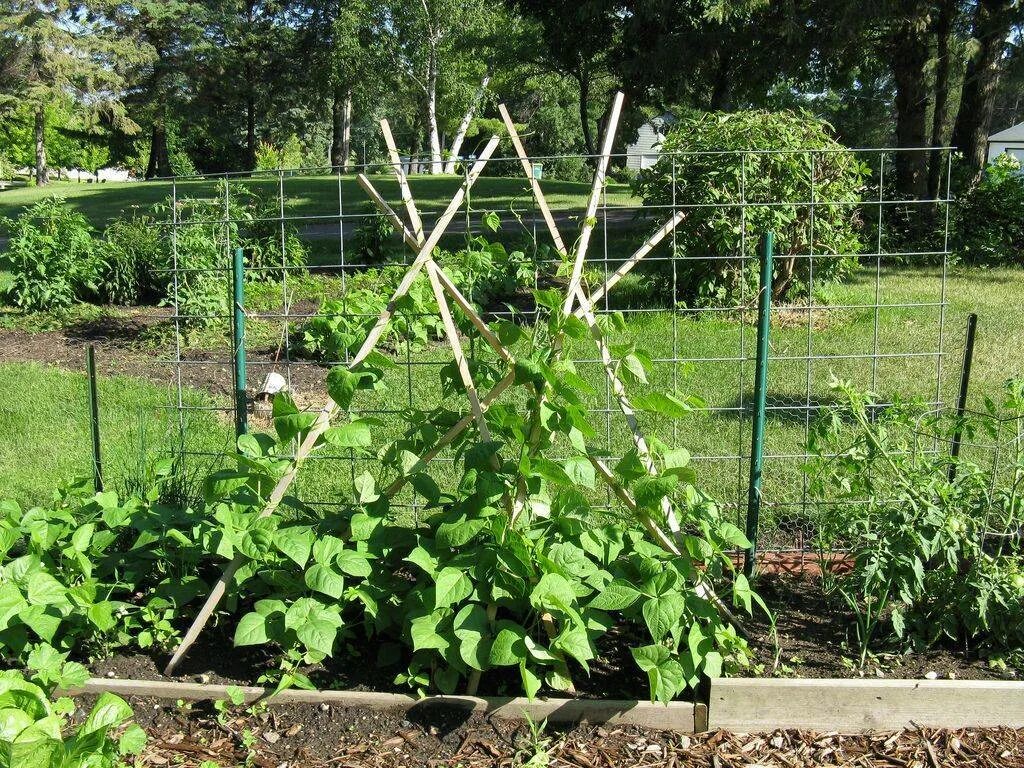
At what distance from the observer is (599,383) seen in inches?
250

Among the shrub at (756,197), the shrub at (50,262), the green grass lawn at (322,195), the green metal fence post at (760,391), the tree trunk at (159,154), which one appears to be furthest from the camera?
the tree trunk at (159,154)

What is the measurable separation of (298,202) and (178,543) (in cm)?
1898

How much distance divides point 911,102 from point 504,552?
15.5 meters

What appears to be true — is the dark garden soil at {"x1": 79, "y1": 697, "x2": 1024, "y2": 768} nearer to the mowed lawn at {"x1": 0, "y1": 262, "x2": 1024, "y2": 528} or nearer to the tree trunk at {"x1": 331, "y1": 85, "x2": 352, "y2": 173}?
the mowed lawn at {"x1": 0, "y1": 262, "x2": 1024, "y2": 528}

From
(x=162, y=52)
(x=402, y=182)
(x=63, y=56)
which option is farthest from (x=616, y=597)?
(x=162, y=52)

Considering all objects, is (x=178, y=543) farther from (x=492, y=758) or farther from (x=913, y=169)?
(x=913, y=169)

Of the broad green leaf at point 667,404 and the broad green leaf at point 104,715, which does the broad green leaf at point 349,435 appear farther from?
the broad green leaf at point 104,715

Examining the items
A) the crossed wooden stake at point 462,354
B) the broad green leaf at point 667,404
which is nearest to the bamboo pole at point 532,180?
the crossed wooden stake at point 462,354

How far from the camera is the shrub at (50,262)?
10.5m

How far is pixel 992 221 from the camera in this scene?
46.7 ft

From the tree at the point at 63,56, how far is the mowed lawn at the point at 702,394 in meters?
34.8

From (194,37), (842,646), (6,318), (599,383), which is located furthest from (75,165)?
(842,646)

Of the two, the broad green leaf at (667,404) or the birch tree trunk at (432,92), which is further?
the birch tree trunk at (432,92)

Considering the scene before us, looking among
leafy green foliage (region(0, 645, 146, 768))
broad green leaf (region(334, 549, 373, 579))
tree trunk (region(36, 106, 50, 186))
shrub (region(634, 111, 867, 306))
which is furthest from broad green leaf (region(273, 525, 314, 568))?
tree trunk (region(36, 106, 50, 186))
